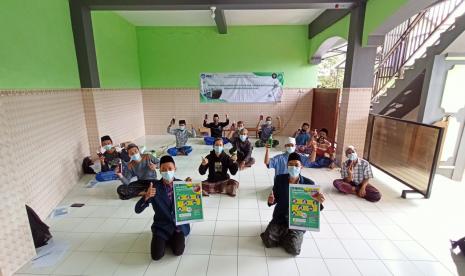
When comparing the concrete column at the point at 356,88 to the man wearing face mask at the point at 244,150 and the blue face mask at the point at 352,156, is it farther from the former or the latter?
the man wearing face mask at the point at 244,150

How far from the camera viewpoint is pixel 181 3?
15.4ft

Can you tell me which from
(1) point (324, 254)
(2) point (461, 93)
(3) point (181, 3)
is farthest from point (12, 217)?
(2) point (461, 93)

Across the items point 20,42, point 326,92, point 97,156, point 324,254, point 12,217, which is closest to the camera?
point 12,217

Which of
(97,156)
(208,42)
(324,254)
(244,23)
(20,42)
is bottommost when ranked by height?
→ (324,254)

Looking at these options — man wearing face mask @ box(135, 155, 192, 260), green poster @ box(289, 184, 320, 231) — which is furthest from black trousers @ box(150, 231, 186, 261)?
green poster @ box(289, 184, 320, 231)

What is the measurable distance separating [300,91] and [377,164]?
13.3ft

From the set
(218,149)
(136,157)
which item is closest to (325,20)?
(218,149)

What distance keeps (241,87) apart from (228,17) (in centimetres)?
232

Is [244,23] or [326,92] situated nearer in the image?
[326,92]

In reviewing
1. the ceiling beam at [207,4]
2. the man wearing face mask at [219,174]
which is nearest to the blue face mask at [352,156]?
the man wearing face mask at [219,174]

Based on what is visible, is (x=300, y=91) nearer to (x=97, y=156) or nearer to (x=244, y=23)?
(x=244, y=23)

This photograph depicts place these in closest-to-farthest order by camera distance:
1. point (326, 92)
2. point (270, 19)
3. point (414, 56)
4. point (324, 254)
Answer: point (324, 254) → point (414, 56) → point (326, 92) → point (270, 19)

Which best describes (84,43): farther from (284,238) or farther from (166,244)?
(284,238)

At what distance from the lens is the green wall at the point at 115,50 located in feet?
19.1
